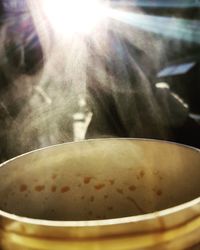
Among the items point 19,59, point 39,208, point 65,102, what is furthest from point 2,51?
point 39,208

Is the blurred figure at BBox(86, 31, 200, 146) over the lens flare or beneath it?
beneath

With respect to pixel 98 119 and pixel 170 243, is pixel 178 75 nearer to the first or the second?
pixel 98 119

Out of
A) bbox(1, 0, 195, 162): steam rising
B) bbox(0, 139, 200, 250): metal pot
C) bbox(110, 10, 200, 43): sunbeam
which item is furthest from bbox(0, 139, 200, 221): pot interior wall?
bbox(110, 10, 200, 43): sunbeam

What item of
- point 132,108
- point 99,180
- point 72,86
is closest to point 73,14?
point 72,86

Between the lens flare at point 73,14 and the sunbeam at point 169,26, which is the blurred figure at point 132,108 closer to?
the lens flare at point 73,14

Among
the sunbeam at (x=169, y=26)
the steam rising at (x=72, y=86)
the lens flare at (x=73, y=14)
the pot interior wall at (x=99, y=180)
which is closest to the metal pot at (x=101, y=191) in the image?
the pot interior wall at (x=99, y=180)

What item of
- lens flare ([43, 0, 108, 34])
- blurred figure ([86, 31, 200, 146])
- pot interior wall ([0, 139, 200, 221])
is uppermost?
Answer: lens flare ([43, 0, 108, 34])

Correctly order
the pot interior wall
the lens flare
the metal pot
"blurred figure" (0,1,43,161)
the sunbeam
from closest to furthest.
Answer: the metal pot → the pot interior wall → "blurred figure" (0,1,43,161) → the lens flare → the sunbeam

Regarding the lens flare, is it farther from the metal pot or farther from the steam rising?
the metal pot
